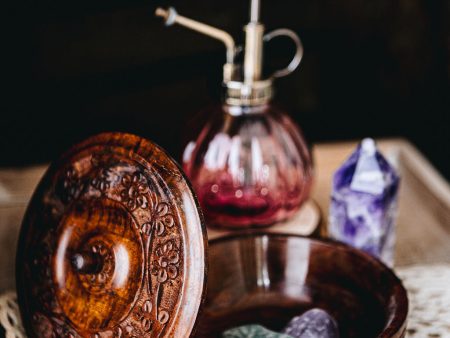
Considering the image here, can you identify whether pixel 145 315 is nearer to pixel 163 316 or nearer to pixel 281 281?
pixel 163 316

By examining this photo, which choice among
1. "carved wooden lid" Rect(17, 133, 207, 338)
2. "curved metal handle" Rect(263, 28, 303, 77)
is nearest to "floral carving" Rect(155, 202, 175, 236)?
"carved wooden lid" Rect(17, 133, 207, 338)

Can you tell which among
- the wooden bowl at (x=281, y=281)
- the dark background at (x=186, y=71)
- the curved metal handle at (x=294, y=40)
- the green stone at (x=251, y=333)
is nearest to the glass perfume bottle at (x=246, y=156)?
the curved metal handle at (x=294, y=40)

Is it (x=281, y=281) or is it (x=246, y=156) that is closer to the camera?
(x=281, y=281)

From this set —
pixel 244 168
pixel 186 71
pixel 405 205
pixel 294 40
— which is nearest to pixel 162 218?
pixel 244 168

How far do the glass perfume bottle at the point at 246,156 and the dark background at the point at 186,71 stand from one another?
0.42m

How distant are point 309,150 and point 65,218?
42 cm

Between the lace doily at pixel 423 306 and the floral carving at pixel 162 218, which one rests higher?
the floral carving at pixel 162 218

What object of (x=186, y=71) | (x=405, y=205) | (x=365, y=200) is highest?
(x=186, y=71)

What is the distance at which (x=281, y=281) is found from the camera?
77 centimetres

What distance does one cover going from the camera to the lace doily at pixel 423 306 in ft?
2.31

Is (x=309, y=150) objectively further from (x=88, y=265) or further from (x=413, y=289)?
(x=88, y=265)

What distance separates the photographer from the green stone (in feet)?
2.10

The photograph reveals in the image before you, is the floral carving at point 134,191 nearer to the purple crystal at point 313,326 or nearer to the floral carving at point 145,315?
the floral carving at point 145,315

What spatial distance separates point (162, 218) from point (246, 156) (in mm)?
304
